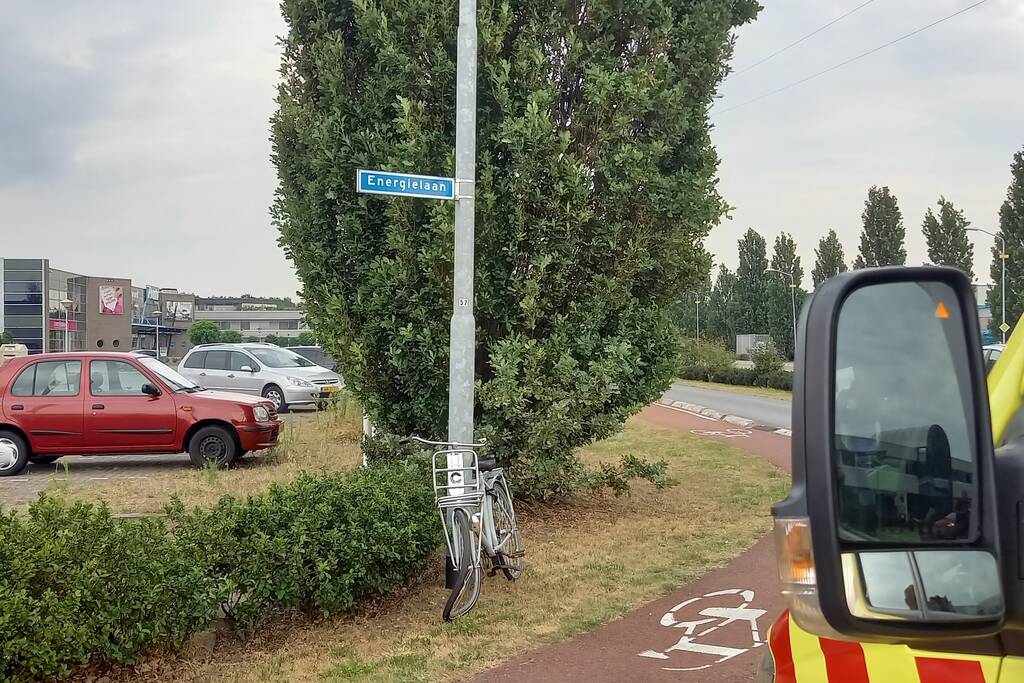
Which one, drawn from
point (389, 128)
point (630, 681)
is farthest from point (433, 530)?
point (389, 128)

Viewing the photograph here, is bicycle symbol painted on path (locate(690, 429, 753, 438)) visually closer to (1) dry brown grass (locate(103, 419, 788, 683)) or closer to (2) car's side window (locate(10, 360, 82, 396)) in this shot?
(1) dry brown grass (locate(103, 419, 788, 683))

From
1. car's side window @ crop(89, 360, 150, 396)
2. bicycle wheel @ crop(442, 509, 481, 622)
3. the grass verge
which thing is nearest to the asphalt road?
the grass verge

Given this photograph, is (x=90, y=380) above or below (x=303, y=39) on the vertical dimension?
below

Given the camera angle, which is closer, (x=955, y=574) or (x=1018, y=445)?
(x=955, y=574)

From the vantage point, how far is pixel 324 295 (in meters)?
8.09

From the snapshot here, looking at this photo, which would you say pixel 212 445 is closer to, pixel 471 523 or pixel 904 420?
pixel 471 523

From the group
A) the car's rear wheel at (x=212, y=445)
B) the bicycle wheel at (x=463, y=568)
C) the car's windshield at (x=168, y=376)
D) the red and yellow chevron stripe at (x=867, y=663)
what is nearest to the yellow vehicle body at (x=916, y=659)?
the red and yellow chevron stripe at (x=867, y=663)

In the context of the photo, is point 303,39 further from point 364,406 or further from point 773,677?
point 773,677

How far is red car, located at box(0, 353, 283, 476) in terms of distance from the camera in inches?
480

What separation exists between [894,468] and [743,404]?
27836 mm

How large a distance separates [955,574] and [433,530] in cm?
541

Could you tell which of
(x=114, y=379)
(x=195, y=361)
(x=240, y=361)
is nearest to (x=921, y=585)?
(x=114, y=379)

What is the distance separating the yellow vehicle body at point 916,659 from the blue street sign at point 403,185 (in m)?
4.89

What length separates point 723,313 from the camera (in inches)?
2633
